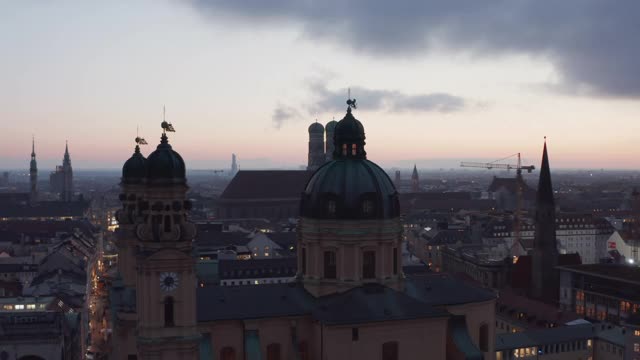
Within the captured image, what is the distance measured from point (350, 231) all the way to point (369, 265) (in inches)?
144

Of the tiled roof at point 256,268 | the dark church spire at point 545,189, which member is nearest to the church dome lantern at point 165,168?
the tiled roof at point 256,268

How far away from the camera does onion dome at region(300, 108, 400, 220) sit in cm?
6656

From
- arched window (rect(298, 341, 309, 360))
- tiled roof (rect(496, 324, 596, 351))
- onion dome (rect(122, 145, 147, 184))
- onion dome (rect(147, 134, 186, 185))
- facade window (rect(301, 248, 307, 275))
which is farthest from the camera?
tiled roof (rect(496, 324, 596, 351))

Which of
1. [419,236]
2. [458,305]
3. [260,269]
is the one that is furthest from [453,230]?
[458,305]

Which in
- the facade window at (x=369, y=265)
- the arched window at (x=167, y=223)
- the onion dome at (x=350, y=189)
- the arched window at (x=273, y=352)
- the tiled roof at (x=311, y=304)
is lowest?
the arched window at (x=273, y=352)

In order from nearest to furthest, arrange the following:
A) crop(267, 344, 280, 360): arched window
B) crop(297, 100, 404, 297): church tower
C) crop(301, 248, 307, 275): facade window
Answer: crop(267, 344, 280, 360): arched window
crop(297, 100, 404, 297): church tower
crop(301, 248, 307, 275): facade window

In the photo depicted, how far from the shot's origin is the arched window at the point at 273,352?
204 feet

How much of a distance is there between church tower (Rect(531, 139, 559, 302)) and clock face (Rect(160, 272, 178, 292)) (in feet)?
294

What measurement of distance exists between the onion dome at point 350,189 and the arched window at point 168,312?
57.1ft

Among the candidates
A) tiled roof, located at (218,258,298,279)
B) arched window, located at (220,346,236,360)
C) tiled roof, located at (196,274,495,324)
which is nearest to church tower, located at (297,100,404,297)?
tiled roof, located at (196,274,495,324)

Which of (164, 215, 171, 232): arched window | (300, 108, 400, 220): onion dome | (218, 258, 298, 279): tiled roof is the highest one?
(300, 108, 400, 220): onion dome

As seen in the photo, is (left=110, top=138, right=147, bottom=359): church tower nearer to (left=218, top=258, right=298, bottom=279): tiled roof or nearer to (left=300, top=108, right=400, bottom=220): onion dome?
(left=300, top=108, right=400, bottom=220): onion dome

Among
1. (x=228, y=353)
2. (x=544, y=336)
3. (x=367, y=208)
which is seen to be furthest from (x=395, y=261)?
(x=544, y=336)

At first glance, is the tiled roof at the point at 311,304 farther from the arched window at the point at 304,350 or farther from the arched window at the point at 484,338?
the arched window at the point at 484,338
